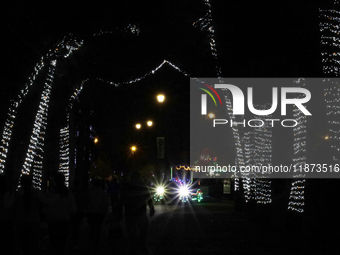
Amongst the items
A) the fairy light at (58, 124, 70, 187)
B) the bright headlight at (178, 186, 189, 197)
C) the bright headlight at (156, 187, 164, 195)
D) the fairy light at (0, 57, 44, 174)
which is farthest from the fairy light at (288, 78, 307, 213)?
the bright headlight at (178, 186, 189, 197)

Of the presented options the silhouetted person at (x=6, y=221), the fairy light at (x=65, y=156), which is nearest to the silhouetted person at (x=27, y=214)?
the silhouetted person at (x=6, y=221)

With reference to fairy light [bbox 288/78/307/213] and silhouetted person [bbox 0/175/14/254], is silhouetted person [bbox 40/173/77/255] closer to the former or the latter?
silhouetted person [bbox 0/175/14/254]

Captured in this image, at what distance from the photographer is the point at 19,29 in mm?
13133

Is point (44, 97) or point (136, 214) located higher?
point (44, 97)

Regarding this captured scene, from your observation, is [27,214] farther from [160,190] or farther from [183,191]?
[183,191]

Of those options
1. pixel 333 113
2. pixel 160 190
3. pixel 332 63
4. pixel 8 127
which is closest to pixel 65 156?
pixel 8 127

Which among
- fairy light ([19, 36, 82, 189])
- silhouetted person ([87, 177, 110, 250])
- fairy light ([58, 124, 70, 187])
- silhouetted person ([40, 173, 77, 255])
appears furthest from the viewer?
fairy light ([58, 124, 70, 187])

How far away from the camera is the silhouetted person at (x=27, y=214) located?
8.78m

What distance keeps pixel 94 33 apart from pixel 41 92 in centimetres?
207

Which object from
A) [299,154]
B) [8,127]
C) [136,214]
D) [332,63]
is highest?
[332,63]

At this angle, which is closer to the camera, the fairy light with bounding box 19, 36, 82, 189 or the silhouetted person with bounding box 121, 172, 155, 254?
the silhouetted person with bounding box 121, 172, 155, 254

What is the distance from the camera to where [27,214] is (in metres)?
8.84

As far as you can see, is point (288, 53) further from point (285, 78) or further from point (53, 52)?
point (53, 52)

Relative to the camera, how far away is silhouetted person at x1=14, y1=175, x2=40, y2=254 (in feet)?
28.8
